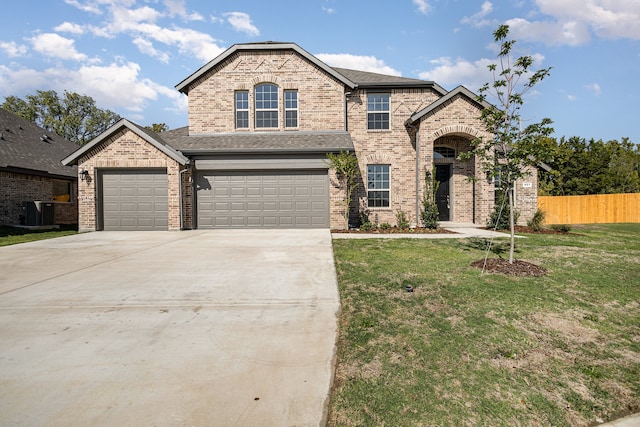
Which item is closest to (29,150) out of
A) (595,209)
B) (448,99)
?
(448,99)

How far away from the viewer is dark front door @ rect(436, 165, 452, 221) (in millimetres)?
15891

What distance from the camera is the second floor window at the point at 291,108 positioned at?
14.9 metres

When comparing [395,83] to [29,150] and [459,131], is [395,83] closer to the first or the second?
[459,131]

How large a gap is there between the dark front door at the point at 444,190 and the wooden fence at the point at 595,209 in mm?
8583

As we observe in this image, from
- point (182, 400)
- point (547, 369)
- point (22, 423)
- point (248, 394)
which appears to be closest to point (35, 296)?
point (22, 423)

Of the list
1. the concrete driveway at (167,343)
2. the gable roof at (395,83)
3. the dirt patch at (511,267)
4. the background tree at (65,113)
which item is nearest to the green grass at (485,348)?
the dirt patch at (511,267)

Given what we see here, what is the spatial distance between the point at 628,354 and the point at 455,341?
1.69 metres

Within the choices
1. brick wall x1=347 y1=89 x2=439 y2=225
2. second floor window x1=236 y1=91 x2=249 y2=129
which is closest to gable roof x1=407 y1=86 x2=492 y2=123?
brick wall x1=347 y1=89 x2=439 y2=225

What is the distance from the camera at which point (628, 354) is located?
126 inches

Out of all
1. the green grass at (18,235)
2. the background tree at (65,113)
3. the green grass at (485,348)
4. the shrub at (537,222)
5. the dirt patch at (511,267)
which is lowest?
the green grass at (485,348)

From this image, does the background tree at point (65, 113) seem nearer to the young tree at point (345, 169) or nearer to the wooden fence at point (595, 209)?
the young tree at point (345, 169)

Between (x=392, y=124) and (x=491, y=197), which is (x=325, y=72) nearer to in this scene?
(x=392, y=124)

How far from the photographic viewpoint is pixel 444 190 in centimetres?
1599

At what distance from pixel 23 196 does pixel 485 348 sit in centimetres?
2173
